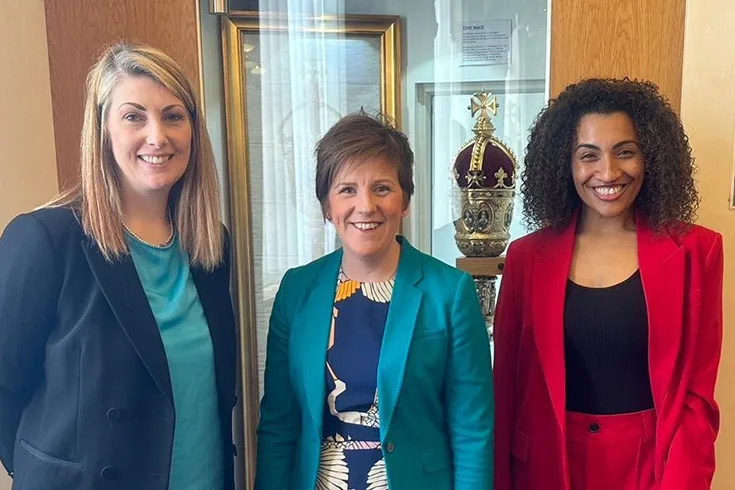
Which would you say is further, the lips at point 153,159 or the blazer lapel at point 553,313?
the blazer lapel at point 553,313

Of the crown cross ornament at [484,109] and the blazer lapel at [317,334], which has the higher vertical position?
the crown cross ornament at [484,109]

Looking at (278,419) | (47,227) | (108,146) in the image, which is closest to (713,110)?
(278,419)

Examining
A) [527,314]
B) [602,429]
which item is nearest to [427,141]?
[527,314]

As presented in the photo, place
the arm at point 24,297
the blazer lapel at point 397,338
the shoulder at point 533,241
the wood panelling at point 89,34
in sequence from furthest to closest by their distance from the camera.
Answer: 1. the wood panelling at point 89,34
2. the shoulder at point 533,241
3. the blazer lapel at point 397,338
4. the arm at point 24,297

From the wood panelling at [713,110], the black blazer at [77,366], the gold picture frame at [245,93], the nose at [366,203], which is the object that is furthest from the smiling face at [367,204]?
the wood panelling at [713,110]

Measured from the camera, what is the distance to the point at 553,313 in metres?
1.20

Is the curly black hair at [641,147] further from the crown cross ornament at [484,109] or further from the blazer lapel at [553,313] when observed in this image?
the crown cross ornament at [484,109]

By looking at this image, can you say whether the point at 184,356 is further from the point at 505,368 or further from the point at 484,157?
the point at 484,157

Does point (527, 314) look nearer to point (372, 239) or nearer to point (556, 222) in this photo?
point (556, 222)

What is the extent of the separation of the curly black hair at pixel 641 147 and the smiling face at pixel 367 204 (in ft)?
1.14

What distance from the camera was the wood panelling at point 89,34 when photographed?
138cm

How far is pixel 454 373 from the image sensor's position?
1095 mm

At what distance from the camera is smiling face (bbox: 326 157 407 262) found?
1.07 metres

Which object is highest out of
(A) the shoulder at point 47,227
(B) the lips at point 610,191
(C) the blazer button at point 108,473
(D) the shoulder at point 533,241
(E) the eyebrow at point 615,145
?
(E) the eyebrow at point 615,145
